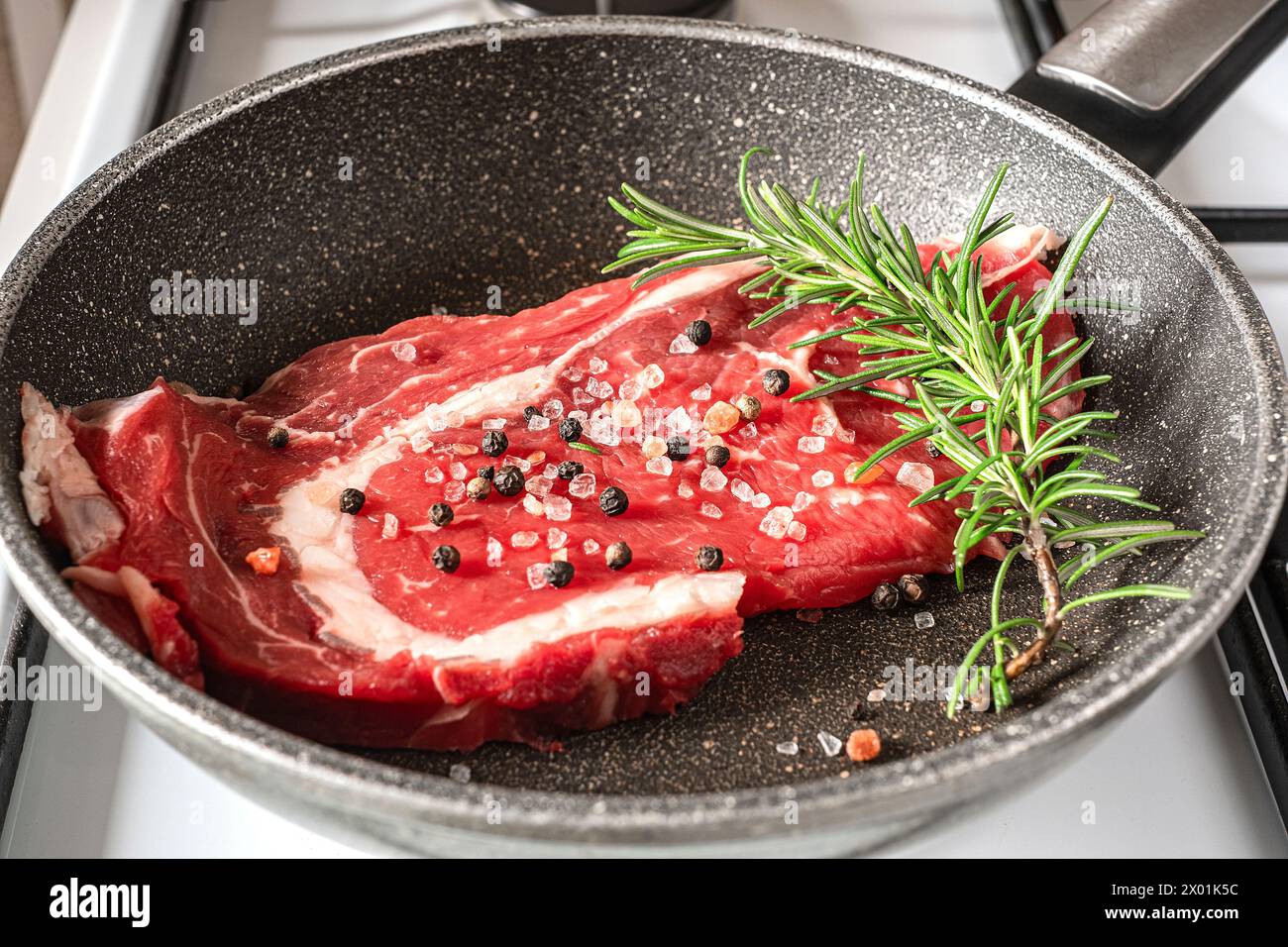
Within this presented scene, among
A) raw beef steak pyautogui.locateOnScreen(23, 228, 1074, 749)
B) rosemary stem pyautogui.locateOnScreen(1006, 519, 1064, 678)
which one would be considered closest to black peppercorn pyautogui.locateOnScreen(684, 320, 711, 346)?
raw beef steak pyautogui.locateOnScreen(23, 228, 1074, 749)

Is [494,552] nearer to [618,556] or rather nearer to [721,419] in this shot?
[618,556]

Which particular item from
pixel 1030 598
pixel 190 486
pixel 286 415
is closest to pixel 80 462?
pixel 190 486

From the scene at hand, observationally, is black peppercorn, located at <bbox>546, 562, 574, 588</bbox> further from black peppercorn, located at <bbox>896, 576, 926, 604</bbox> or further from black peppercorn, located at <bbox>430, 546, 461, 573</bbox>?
black peppercorn, located at <bbox>896, 576, 926, 604</bbox>

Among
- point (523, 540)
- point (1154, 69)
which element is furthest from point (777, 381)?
point (1154, 69)

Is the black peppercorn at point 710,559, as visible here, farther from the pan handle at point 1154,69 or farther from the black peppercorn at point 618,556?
the pan handle at point 1154,69

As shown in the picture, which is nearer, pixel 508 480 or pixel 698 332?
pixel 508 480

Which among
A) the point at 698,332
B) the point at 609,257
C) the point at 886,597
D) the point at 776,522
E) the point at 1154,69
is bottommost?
the point at 886,597

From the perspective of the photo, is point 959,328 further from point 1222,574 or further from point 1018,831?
point 1018,831
